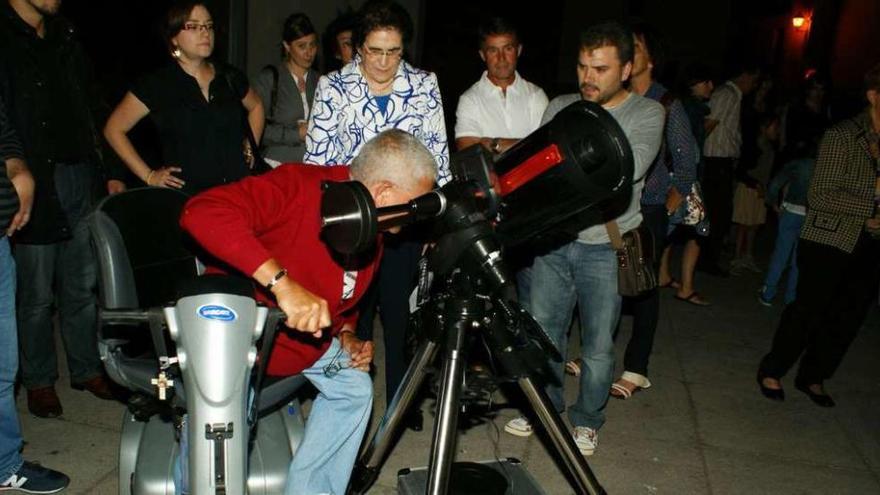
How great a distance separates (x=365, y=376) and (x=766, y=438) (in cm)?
231

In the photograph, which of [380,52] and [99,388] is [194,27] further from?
[99,388]

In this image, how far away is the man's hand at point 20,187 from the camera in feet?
9.12

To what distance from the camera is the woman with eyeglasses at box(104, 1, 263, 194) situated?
3.49 meters

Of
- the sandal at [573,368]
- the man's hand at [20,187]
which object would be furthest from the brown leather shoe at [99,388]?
the sandal at [573,368]

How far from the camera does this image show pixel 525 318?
7.57 feet

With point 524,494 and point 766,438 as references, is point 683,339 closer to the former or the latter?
point 766,438

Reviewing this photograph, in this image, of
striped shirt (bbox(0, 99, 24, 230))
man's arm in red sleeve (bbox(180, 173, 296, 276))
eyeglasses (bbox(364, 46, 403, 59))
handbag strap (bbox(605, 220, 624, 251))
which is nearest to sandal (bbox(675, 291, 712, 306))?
handbag strap (bbox(605, 220, 624, 251))

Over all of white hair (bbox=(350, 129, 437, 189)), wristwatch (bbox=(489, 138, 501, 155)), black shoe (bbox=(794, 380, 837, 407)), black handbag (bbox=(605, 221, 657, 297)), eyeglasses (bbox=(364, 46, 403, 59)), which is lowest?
black shoe (bbox=(794, 380, 837, 407))

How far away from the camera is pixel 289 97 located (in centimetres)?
460

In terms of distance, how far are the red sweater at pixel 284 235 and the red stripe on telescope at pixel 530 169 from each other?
1.66 feet

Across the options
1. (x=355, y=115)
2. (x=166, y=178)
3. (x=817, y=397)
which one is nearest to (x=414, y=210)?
(x=355, y=115)

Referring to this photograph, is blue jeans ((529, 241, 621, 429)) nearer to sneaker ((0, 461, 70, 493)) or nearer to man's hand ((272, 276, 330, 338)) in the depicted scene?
man's hand ((272, 276, 330, 338))

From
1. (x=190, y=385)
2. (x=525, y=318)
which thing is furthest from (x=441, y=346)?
(x=190, y=385)

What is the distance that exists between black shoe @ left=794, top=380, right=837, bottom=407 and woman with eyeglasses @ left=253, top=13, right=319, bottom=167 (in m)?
3.16
